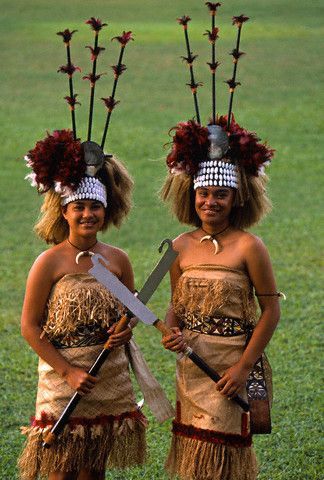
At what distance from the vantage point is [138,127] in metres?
16.8

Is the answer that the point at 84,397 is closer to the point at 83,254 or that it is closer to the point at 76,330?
the point at 76,330

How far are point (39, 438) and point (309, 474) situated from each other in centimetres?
170

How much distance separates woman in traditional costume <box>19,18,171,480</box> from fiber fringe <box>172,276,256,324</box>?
0.25 metres

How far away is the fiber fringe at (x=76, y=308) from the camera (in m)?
4.56

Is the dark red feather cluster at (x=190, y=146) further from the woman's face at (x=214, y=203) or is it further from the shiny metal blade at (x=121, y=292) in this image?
the shiny metal blade at (x=121, y=292)

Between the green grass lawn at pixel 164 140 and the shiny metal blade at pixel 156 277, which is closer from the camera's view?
the shiny metal blade at pixel 156 277

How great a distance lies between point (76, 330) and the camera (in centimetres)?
459

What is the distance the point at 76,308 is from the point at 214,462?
2.55 ft

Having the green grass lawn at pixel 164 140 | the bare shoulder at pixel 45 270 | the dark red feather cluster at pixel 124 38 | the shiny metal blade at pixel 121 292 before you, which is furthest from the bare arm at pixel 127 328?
the green grass lawn at pixel 164 140

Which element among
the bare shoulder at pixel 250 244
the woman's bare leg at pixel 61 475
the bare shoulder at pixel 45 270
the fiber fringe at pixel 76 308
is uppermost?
the bare shoulder at pixel 250 244

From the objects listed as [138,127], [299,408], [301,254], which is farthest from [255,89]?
[299,408]

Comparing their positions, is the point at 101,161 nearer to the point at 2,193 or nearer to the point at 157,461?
the point at 157,461

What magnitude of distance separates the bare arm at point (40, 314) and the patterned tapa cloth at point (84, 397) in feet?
0.12

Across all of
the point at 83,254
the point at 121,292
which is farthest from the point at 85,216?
the point at 121,292
